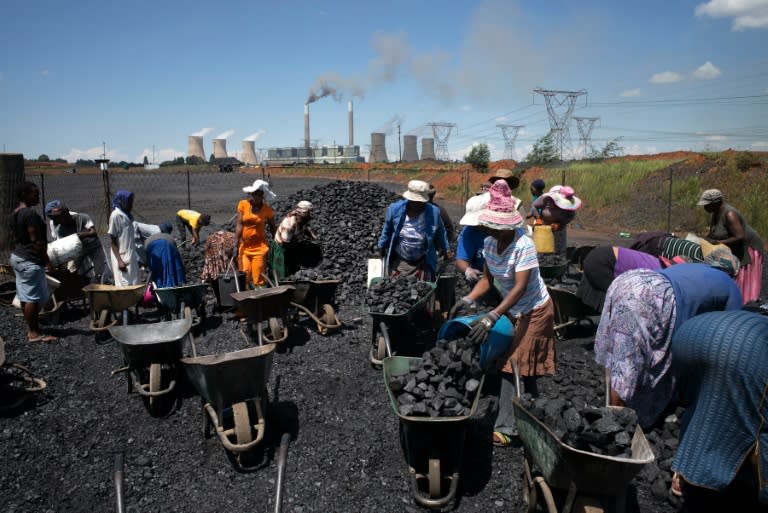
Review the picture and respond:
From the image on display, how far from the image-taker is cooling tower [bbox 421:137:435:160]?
74.4 meters

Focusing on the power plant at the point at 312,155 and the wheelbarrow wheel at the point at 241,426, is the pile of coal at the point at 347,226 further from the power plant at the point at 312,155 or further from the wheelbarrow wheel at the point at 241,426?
the power plant at the point at 312,155

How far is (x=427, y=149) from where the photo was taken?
75312mm

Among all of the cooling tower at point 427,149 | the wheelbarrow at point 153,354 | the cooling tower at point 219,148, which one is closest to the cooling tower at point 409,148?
the cooling tower at point 427,149

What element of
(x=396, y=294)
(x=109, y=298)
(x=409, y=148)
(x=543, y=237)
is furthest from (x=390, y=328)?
(x=409, y=148)

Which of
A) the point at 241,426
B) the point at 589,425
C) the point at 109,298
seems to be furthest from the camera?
the point at 109,298

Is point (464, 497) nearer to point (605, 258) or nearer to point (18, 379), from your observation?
point (605, 258)

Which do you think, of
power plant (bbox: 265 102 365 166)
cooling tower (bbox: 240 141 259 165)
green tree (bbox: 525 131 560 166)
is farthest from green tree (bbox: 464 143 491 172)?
cooling tower (bbox: 240 141 259 165)

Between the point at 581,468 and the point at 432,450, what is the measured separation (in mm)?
1036

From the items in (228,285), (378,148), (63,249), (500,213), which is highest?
(378,148)

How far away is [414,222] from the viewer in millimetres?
5895

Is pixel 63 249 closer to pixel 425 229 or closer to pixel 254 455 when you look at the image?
pixel 254 455

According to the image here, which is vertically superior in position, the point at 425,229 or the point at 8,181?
the point at 8,181

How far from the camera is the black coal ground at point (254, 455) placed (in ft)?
11.5

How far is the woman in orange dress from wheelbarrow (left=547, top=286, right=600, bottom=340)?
12.7 feet
